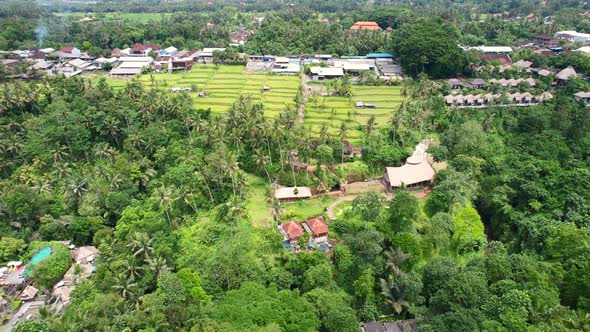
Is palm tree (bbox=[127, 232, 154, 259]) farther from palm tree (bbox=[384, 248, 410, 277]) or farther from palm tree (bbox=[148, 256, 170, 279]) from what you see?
palm tree (bbox=[384, 248, 410, 277])

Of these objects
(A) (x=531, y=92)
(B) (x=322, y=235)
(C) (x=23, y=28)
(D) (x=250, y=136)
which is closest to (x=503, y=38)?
(A) (x=531, y=92)

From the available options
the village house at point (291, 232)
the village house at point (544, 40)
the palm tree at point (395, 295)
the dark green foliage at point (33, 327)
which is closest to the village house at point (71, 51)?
the village house at point (291, 232)

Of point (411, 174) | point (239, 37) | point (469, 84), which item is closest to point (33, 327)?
point (411, 174)

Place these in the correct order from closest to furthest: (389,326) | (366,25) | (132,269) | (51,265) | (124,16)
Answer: (389,326) < (132,269) < (51,265) < (366,25) < (124,16)

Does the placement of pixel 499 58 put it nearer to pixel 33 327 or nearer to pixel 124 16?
pixel 33 327

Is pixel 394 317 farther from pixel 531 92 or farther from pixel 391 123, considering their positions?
pixel 531 92

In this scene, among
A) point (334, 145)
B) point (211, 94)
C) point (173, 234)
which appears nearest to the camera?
point (173, 234)

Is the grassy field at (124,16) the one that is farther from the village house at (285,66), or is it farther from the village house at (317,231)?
the village house at (317,231)
